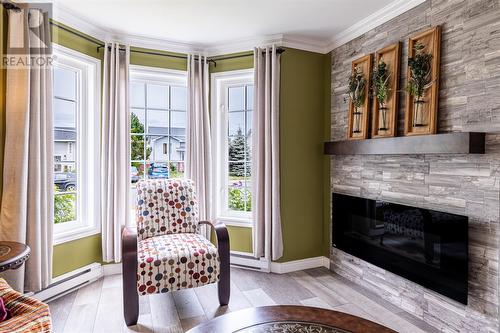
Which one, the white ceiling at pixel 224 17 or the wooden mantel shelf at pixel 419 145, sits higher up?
the white ceiling at pixel 224 17

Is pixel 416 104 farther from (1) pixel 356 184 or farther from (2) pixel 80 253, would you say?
(2) pixel 80 253

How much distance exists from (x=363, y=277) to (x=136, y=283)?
6.80 feet

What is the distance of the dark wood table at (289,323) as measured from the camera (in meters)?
1.39

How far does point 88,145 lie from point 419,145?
3.05 meters

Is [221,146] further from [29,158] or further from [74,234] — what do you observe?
[29,158]

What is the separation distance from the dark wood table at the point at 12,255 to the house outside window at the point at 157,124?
1486mm

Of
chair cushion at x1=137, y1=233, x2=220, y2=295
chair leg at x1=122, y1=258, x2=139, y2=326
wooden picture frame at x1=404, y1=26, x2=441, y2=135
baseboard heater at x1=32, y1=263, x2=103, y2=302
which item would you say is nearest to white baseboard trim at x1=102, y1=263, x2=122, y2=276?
baseboard heater at x1=32, y1=263, x2=103, y2=302

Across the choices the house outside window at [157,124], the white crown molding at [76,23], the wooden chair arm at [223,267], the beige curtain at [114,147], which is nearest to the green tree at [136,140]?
the house outside window at [157,124]

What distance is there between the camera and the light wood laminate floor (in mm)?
2307

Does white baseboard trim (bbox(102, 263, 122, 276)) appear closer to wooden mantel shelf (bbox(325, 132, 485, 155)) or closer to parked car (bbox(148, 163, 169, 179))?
parked car (bbox(148, 163, 169, 179))

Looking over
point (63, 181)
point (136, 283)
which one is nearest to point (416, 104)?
point (136, 283)

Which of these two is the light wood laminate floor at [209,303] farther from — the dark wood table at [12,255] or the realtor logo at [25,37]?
the realtor logo at [25,37]

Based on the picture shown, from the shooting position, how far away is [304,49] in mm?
3412

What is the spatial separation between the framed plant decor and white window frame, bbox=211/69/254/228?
1.21 m
